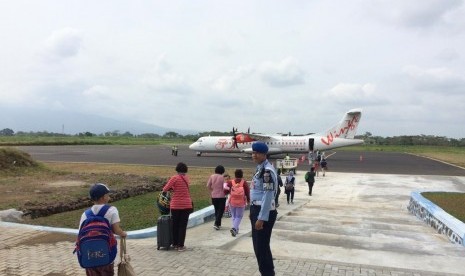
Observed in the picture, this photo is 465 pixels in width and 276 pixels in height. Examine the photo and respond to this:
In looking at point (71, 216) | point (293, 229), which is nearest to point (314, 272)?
point (293, 229)

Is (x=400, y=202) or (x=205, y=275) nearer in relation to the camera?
(x=205, y=275)

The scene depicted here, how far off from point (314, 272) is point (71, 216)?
7810mm

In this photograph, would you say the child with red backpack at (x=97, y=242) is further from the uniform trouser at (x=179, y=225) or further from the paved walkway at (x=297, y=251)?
the uniform trouser at (x=179, y=225)

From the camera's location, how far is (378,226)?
10539 mm

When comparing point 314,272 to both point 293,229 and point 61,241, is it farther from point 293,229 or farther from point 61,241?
point 61,241

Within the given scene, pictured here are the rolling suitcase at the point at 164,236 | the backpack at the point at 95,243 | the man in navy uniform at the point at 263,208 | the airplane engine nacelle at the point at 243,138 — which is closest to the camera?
the backpack at the point at 95,243

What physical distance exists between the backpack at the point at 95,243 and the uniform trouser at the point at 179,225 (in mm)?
3055

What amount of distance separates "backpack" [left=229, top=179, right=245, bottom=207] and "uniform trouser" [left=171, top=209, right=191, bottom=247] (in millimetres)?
1455

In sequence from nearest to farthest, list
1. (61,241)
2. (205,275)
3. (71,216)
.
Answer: (205,275)
(61,241)
(71,216)

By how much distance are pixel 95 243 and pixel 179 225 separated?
10.6ft

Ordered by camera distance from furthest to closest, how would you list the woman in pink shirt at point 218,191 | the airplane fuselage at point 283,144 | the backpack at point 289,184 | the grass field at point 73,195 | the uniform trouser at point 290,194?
the airplane fuselage at point 283,144 → the uniform trouser at point 290,194 → the backpack at point 289,184 → the grass field at point 73,195 → the woman in pink shirt at point 218,191

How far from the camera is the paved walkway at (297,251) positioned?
6.12 m

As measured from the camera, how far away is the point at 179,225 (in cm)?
745

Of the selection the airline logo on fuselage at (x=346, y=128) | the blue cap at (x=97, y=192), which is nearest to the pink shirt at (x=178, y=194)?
the blue cap at (x=97, y=192)
